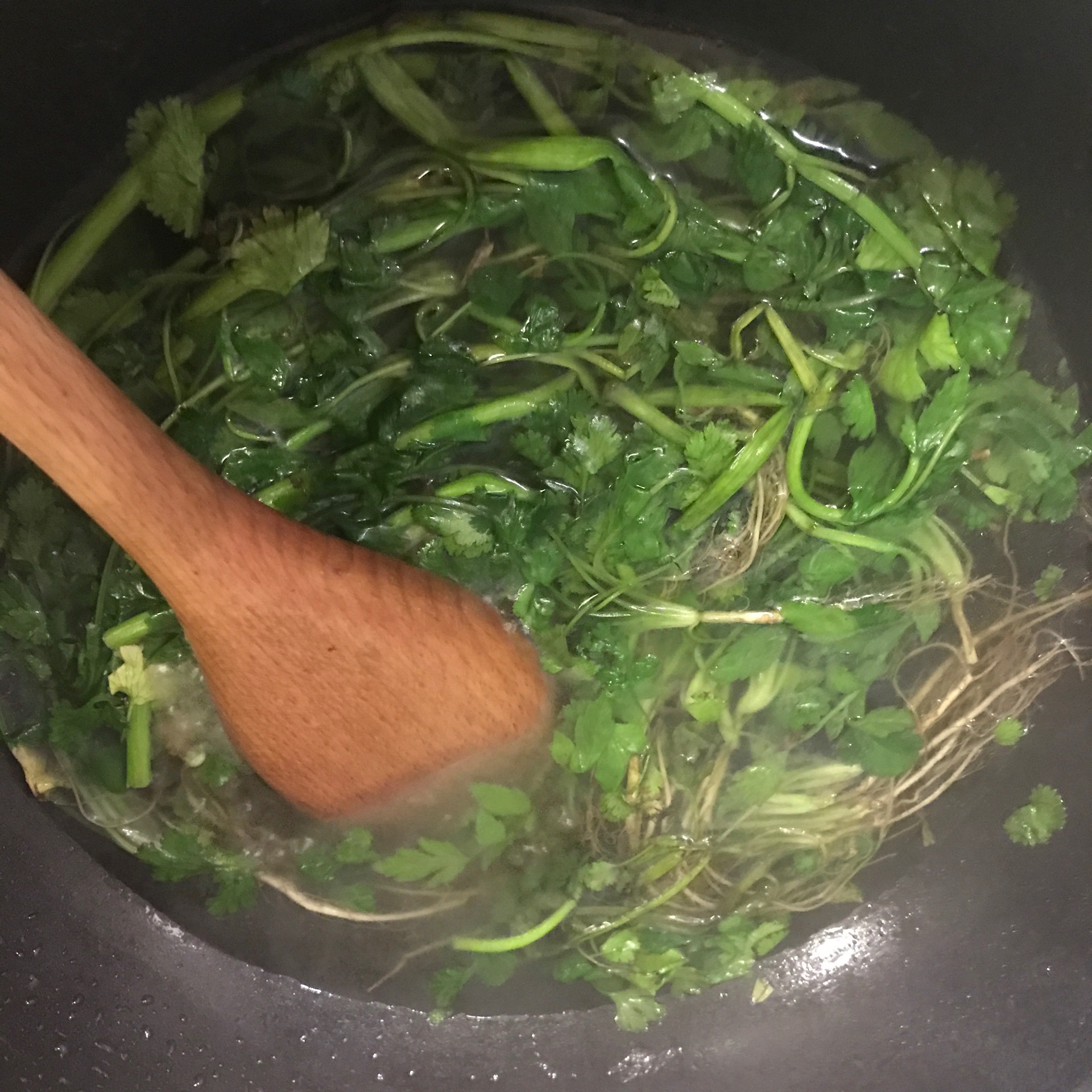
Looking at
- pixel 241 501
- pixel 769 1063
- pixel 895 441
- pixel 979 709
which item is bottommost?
pixel 769 1063

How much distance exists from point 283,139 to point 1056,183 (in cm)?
123

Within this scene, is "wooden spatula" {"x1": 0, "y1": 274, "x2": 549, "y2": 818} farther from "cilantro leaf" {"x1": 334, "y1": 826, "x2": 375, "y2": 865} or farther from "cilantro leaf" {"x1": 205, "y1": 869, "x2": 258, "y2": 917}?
"cilantro leaf" {"x1": 205, "y1": 869, "x2": 258, "y2": 917}

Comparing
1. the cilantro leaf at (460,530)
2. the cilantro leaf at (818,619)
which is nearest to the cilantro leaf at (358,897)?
the cilantro leaf at (460,530)

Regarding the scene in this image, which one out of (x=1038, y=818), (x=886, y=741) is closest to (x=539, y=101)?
(x=886, y=741)

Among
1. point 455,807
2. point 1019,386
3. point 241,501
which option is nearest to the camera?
point 241,501

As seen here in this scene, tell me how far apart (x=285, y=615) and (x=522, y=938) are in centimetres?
80

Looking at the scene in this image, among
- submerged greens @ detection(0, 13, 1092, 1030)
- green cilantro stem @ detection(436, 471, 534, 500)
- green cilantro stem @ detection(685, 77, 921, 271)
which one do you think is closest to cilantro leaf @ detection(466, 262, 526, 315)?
submerged greens @ detection(0, 13, 1092, 1030)

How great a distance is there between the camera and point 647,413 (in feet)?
4.58

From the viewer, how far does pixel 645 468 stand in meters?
1.34

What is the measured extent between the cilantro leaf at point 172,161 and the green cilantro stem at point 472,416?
453 millimetres

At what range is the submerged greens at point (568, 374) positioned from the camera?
1.36 metres

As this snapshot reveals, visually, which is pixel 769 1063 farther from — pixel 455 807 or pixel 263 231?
pixel 263 231

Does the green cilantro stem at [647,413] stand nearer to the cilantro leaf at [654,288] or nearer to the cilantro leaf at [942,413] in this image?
the cilantro leaf at [654,288]

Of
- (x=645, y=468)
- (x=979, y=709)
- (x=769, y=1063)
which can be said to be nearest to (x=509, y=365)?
(x=645, y=468)
